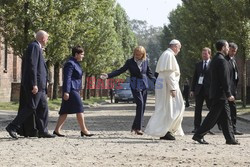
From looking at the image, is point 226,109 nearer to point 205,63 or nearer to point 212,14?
point 205,63

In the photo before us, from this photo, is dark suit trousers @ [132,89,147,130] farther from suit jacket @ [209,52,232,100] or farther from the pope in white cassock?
suit jacket @ [209,52,232,100]

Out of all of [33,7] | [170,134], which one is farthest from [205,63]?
[33,7]

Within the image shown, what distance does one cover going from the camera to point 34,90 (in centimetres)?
1145

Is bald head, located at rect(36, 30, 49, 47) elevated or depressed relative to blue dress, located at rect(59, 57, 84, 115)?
elevated

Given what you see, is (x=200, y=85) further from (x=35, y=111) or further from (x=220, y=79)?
(x=35, y=111)

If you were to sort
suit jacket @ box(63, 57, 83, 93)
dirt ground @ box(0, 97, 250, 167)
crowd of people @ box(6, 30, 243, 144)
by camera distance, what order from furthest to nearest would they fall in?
1. suit jacket @ box(63, 57, 83, 93)
2. crowd of people @ box(6, 30, 243, 144)
3. dirt ground @ box(0, 97, 250, 167)

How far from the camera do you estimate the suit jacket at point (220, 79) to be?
11.2m

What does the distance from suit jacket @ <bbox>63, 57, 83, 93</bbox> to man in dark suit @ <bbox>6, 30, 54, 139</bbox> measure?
0.46 metres

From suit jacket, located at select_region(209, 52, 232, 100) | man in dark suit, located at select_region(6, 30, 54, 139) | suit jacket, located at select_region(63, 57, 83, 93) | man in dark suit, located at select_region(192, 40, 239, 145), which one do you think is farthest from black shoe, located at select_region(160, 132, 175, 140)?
man in dark suit, located at select_region(6, 30, 54, 139)

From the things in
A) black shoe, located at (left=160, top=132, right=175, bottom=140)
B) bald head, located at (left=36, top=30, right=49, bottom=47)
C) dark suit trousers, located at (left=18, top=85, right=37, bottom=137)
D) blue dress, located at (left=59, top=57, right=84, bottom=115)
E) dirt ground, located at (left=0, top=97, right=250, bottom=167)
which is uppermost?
bald head, located at (left=36, top=30, right=49, bottom=47)

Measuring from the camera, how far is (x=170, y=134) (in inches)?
480

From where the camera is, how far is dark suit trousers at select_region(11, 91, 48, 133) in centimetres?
1160

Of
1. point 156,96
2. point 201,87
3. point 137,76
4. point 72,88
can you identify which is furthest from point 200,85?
point 72,88

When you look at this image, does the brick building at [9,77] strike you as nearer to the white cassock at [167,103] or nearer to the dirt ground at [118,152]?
the white cassock at [167,103]
